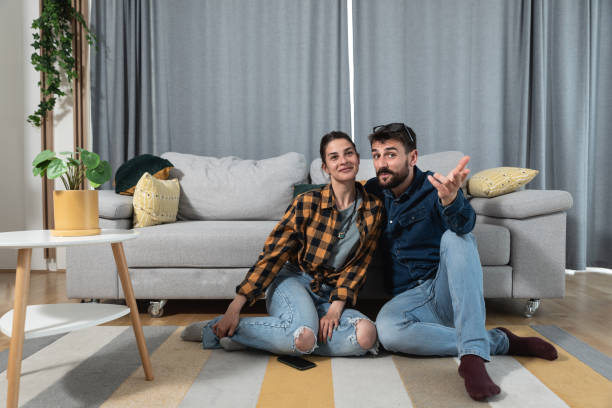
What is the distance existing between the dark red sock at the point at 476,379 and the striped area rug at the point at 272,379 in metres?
0.03

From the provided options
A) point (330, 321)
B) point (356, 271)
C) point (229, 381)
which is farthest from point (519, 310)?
point (229, 381)

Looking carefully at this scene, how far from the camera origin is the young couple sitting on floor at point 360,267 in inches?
58.3

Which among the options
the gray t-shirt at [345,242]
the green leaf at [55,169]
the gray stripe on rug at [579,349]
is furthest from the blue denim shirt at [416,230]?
the green leaf at [55,169]

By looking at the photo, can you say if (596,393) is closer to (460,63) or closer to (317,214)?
(317,214)

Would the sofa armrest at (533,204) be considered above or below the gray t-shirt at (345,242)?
above

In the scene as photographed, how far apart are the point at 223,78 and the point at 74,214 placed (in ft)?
7.45

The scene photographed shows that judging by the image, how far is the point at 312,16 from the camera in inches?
129

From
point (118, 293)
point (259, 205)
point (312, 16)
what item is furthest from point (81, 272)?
point (312, 16)

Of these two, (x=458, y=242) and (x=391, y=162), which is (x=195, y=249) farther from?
(x=458, y=242)

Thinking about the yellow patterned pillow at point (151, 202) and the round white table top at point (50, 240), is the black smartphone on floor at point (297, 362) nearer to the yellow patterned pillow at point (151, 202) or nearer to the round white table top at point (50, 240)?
the round white table top at point (50, 240)

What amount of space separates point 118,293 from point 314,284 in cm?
103

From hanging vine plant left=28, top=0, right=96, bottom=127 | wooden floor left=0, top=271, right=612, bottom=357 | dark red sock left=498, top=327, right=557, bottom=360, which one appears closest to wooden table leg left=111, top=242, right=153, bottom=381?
wooden floor left=0, top=271, right=612, bottom=357

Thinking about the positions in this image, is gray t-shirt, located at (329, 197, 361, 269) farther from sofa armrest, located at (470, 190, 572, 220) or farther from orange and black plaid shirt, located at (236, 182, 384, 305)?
sofa armrest, located at (470, 190, 572, 220)

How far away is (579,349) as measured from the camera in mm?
1614
